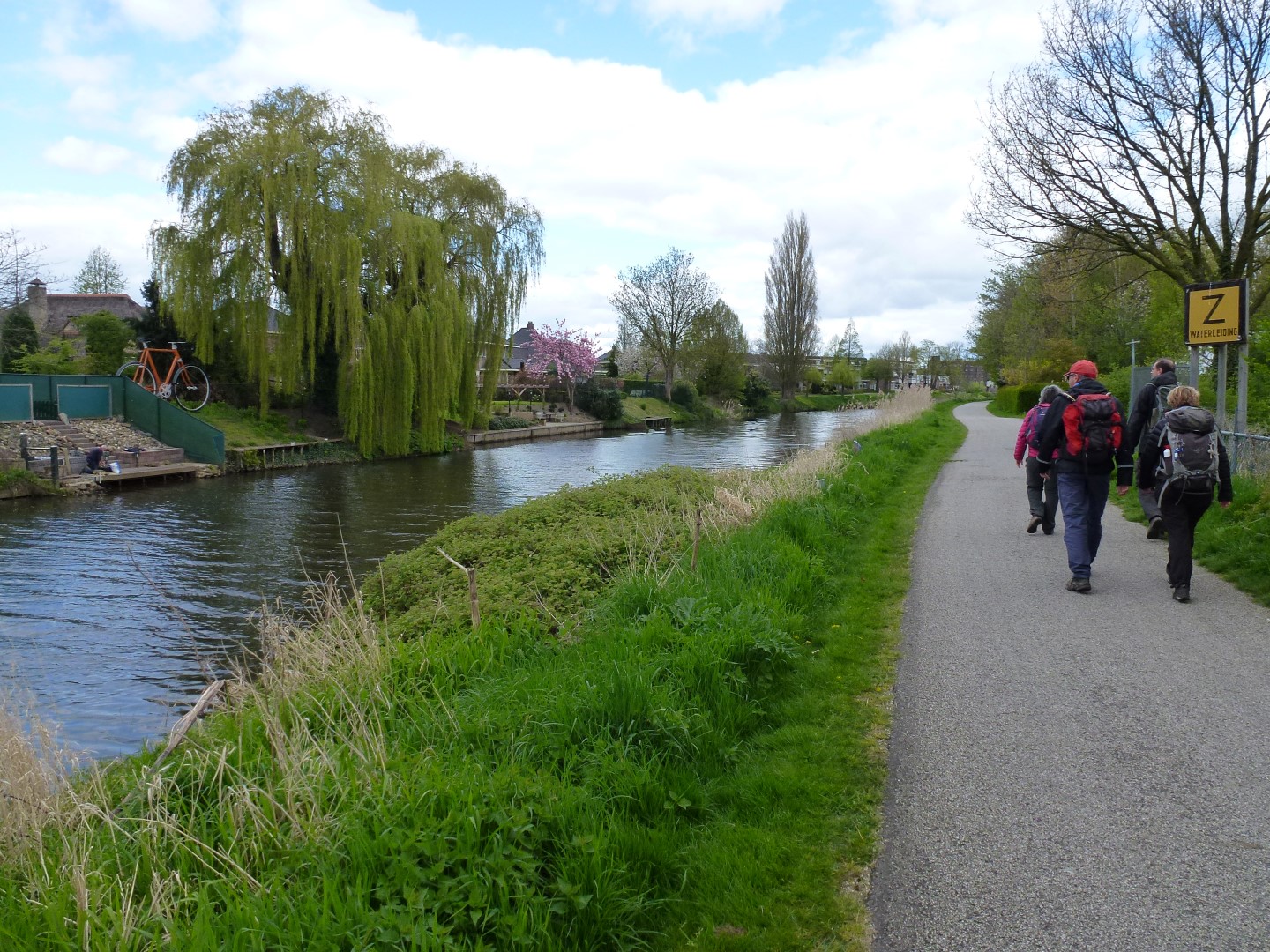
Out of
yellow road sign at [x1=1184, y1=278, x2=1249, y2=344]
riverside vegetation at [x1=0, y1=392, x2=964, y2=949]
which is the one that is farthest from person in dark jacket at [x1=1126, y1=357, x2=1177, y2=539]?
riverside vegetation at [x1=0, y1=392, x2=964, y2=949]

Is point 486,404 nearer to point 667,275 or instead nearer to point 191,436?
point 191,436

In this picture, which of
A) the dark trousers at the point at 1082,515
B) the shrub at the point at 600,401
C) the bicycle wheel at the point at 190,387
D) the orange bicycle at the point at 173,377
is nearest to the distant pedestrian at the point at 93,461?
the orange bicycle at the point at 173,377

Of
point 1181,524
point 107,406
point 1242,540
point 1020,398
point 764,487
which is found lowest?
point 1242,540

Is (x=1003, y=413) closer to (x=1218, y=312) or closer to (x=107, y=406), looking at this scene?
(x=1218, y=312)

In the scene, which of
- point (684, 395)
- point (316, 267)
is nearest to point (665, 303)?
point (684, 395)

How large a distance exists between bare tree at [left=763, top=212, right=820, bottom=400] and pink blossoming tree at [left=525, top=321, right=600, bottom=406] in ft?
70.3

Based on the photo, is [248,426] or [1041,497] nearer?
[1041,497]

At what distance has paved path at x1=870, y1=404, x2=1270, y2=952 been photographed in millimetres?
2998

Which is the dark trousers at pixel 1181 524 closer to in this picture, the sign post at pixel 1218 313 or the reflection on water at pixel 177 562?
the sign post at pixel 1218 313

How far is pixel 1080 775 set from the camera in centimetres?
400

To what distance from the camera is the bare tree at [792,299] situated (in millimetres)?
80250

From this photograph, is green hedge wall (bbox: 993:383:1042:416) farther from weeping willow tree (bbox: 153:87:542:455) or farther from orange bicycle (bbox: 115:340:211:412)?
orange bicycle (bbox: 115:340:211:412)

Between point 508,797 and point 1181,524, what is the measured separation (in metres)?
6.24

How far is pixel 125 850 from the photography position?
3.46 meters
